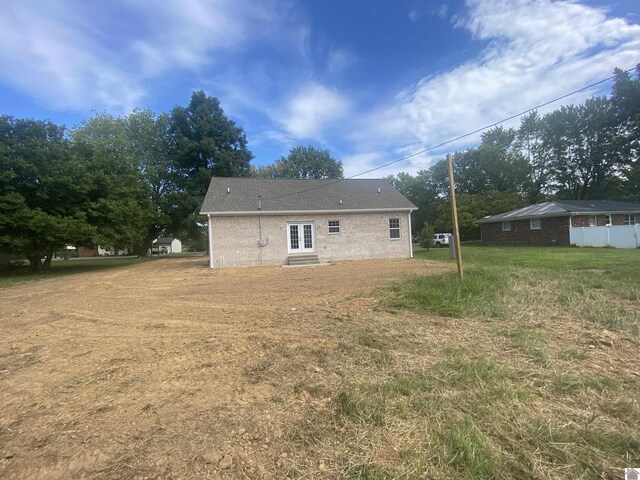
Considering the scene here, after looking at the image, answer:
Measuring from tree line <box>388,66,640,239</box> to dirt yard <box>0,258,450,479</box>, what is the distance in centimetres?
3288

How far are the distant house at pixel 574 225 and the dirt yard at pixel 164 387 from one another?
22.7 metres

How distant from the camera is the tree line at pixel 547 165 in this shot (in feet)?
123

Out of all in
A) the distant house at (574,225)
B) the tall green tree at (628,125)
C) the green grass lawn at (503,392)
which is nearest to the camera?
the green grass lawn at (503,392)

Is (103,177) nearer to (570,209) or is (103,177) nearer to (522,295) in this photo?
(522,295)

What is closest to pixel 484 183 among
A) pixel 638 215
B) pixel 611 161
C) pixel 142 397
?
pixel 611 161

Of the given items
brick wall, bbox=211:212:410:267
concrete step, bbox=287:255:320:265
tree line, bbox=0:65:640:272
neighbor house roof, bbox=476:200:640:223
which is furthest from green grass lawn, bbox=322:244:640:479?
neighbor house roof, bbox=476:200:640:223

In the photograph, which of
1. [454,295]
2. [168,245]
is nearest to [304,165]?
[168,245]

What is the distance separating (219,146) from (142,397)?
33071 mm

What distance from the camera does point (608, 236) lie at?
21.6 m

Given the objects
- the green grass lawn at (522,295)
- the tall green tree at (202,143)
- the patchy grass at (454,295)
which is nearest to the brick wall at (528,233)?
the green grass lawn at (522,295)

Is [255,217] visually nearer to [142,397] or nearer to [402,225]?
[402,225]

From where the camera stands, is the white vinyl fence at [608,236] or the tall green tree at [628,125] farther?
the tall green tree at [628,125]

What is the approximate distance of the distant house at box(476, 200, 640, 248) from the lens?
21406mm

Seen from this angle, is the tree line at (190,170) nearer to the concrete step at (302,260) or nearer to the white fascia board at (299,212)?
the white fascia board at (299,212)
